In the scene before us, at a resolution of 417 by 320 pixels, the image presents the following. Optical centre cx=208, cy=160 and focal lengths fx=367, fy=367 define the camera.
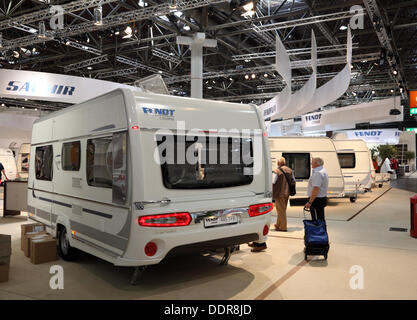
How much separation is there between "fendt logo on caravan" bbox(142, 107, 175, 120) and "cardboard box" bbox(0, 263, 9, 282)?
268 cm

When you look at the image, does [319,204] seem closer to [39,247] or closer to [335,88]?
[39,247]

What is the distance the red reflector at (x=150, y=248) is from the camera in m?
3.86

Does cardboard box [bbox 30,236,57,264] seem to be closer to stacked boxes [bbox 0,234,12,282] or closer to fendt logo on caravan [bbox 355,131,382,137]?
stacked boxes [bbox 0,234,12,282]

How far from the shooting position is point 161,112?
4.18 metres

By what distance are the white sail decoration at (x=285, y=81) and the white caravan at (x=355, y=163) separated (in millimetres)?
2799

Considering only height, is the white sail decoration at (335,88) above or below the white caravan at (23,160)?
above

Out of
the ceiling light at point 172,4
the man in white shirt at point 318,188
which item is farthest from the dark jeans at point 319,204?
the ceiling light at point 172,4

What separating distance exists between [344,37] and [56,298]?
14337 mm

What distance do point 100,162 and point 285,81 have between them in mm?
8419

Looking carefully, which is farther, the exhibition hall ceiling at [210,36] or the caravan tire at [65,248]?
the exhibition hall ceiling at [210,36]

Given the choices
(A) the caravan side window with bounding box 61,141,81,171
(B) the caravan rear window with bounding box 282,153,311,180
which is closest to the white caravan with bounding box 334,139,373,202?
(B) the caravan rear window with bounding box 282,153,311,180

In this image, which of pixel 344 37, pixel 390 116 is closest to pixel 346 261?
pixel 344 37

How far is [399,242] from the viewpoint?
659 cm

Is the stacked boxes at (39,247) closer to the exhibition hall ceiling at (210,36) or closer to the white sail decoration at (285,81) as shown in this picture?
the exhibition hall ceiling at (210,36)
